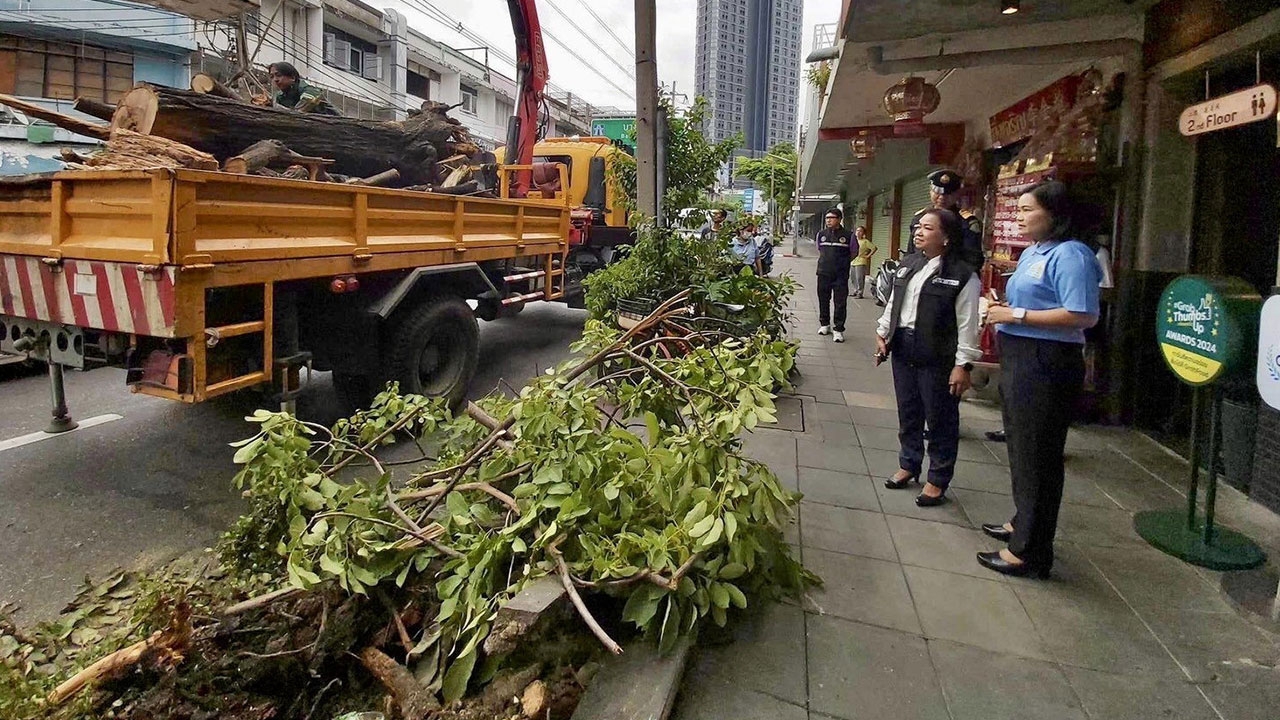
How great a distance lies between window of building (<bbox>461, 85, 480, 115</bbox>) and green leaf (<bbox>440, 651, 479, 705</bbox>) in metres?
28.8

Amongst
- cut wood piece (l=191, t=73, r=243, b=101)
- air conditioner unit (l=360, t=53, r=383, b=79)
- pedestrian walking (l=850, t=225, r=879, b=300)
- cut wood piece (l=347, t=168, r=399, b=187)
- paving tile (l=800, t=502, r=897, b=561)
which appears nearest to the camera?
paving tile (l=800, t=502, r=897, b=561)

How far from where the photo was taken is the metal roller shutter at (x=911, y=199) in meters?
12.4

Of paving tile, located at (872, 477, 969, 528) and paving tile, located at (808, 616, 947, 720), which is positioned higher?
paving tile, located at (872, 477, 969, 528)

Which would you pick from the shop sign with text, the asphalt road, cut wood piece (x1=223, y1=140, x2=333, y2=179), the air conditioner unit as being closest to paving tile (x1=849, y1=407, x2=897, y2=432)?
the shop sign with text

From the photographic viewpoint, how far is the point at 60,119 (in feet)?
13.2

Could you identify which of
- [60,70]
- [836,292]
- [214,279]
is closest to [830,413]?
[836,292]

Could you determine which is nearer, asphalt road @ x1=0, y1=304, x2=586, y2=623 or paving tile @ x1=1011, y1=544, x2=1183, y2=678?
paving tile @ x1=1011, y1=544, x2=1183, y2=678

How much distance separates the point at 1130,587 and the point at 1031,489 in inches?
20.6

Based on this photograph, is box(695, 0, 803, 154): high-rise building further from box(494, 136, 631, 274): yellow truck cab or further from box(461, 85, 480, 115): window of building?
box(494, 136, 631, 274): yellow truck cab

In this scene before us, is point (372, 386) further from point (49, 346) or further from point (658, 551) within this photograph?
point (658, 551)

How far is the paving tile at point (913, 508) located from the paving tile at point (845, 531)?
148mm

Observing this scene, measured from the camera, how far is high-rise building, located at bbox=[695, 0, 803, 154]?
47250 millimetres

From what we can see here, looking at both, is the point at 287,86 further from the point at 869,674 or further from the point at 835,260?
the point at 869,674

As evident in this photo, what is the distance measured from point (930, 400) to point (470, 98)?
29449mm
